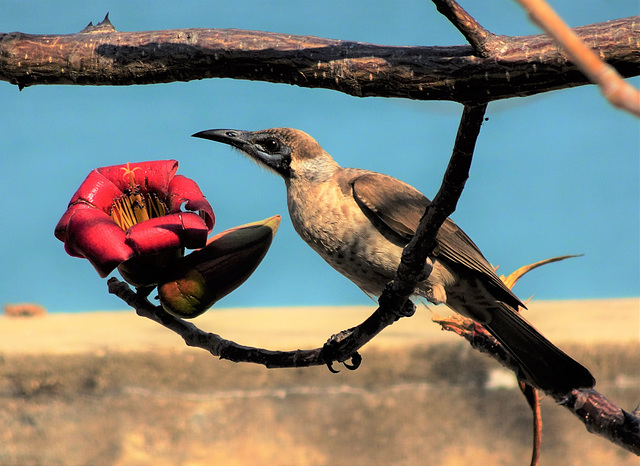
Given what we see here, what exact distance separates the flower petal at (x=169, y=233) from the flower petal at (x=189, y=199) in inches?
1.0

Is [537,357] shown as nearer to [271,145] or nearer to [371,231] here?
[371,231]

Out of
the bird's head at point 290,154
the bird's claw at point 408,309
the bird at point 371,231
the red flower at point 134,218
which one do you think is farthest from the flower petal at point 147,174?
the bird's head at point 290,154

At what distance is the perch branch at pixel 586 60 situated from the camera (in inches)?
15.5

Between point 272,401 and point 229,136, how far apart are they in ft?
8.58

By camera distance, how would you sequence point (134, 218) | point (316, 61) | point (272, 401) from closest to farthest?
1. point (316, 61)
2. point (134, 218)
3. point (272, 401)

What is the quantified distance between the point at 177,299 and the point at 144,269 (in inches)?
4.0

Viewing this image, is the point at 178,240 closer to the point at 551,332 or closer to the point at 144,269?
the point at 144,269

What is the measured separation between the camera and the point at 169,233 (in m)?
1.29

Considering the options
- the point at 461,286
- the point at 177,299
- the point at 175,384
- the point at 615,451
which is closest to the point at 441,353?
the point at 615,451

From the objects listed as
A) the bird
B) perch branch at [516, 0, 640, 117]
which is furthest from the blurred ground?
perch branch at [516, 0, 640, 117]

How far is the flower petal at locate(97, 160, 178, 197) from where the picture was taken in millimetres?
1436

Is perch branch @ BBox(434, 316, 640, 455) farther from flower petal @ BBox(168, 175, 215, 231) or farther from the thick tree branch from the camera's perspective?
flower petal @ BBox(168, 175, 215, 231)

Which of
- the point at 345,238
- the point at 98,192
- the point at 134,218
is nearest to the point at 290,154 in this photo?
the point at 345,238

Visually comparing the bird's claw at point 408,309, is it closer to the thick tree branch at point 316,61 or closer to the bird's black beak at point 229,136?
the thick tree branch at point 316,61
